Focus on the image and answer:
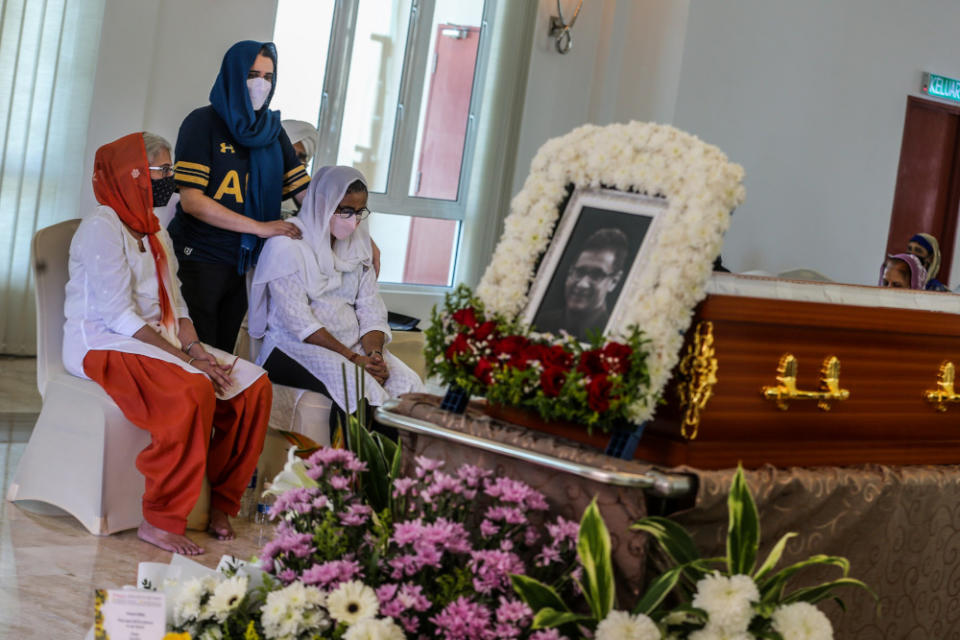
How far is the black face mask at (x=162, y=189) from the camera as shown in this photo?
371cm

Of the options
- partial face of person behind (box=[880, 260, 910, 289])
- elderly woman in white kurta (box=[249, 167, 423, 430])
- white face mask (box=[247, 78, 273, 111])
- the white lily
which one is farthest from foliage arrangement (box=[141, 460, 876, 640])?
partial face of person behind (box=[880, 260, 910, 289])

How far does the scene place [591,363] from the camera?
5.66ft

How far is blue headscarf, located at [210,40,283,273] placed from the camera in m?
4.23

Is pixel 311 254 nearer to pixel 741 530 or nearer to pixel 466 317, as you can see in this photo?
pixel 466 317

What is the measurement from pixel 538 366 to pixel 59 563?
2071 mm

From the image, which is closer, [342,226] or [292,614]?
[292,614]

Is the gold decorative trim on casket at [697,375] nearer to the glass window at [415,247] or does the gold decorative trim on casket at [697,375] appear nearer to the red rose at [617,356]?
the red rose at [617,356]

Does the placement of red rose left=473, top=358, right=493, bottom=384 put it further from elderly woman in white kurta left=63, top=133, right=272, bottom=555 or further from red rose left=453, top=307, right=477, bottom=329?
elderly woman in white kurta left=63, top=133, right=272, bottom=555

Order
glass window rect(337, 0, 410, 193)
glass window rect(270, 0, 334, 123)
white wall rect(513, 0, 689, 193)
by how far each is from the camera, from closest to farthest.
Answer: glass window rect(270, 0, 334, 123) → glass window rect(337, 0, 410, 193) → white wall rect(513, 0, 689, 193)

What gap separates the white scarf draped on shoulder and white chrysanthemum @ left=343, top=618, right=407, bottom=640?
2.78 m

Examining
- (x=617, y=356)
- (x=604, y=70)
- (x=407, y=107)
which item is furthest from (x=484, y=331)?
(x=604, y=70)

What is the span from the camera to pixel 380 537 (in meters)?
1.81

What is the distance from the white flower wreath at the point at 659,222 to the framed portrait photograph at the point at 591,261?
0.8 inches

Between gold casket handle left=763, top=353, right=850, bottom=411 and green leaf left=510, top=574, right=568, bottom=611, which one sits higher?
gold casket handle left=763, top=353, right=850, bottom=411
